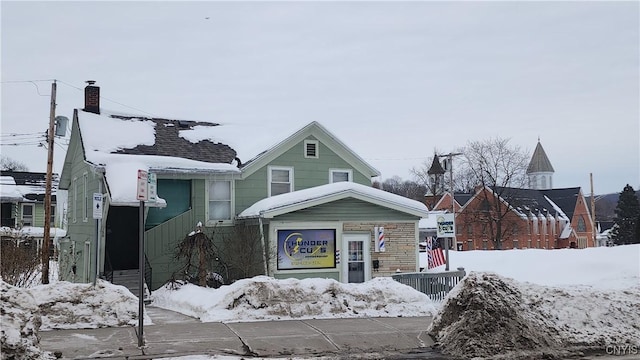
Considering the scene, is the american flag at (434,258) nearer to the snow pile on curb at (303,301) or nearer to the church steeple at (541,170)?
the snow pile on curb at (303,301)

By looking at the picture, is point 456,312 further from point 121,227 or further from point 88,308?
point 121,227

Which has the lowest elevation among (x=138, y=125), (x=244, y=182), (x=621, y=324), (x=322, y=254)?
(x=621, y=324)

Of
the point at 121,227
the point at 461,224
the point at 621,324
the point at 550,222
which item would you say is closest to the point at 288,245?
the point at 121,227

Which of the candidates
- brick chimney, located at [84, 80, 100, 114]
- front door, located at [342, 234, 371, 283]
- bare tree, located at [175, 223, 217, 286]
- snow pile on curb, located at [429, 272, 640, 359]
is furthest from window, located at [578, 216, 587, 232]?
snow pile on curb, located at [429, 272, 640, 359]

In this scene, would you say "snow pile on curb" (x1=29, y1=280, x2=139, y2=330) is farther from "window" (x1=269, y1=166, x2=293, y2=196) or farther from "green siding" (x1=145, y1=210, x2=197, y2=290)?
"window" (x1=269, y1=166, x2=293, y2=196)

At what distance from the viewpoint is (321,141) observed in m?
23.8

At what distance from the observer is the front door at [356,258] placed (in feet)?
67.6

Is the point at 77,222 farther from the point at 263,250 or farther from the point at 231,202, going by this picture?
the point at 263,250

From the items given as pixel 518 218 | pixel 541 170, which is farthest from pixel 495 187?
pixel 541 170

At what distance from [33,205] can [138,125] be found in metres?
30.8

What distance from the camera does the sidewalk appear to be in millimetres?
9664

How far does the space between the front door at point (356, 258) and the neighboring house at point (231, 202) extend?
0.03 metres

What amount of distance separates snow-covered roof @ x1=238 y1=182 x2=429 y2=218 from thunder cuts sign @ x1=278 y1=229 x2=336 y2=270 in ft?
2.99

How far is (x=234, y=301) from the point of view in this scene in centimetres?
1313
